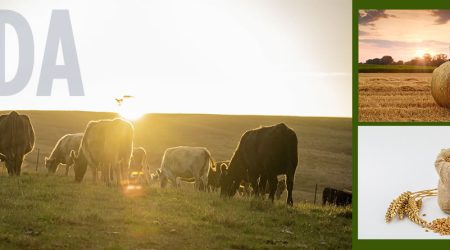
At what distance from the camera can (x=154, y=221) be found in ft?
49.1

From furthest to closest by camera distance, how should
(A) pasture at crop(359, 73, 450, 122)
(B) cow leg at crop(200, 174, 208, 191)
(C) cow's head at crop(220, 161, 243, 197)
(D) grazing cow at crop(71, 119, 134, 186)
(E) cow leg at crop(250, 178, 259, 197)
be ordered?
1. (B) cow leg at crop(200, 174, 208, 191)
2. (D) grazing cow at crop(71, 119, 134, 186)
3. (C) cow's head at crop(220, 161, 243, 197)
4. (E) cow leg at crop(250, 178, 259, 197)
5. (A) pasture at crop(359, 73, 450, 122)

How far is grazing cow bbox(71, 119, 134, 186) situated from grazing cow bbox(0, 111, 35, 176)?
7.59 feet

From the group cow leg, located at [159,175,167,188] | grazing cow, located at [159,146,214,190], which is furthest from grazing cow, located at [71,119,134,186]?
cow leg, located at [159,175,167,188]

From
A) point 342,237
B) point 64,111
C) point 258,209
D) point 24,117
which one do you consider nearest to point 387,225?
point 342,237

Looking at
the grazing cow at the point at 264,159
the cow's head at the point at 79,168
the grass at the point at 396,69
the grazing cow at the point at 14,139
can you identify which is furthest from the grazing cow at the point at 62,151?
the grass at the point at 396,69

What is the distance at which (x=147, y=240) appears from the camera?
1375 centimetres

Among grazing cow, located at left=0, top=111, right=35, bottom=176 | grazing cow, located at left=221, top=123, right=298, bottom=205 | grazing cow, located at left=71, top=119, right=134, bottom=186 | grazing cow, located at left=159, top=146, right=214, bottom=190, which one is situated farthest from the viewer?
grazing cow, located at left=159, top=146, right=214, bottom=190

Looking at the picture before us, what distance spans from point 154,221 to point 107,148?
24.1 ft

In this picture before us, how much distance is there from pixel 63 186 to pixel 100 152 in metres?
3.16

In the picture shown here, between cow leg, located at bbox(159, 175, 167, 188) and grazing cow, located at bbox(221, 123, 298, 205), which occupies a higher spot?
grazing cow, located at bbox(221, 123, 298, 205)

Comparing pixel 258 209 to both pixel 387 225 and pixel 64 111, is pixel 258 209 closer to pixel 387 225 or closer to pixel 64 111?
pixel 387 225

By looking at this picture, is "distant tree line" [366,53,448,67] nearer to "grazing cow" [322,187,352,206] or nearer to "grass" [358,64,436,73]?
"grass" [358,64,436,73]

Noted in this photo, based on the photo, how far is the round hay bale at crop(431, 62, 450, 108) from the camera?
17.1 metres

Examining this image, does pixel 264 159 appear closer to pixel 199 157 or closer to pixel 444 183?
pixel 199 157
